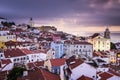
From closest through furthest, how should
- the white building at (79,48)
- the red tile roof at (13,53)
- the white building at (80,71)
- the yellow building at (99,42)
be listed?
the white building at (80,71) → the red tile roof at (13,53) → the white building at (79,48) → the yellow building at (99,42)

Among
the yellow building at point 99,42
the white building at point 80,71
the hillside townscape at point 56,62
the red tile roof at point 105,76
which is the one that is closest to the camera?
the hillside townscape at point 56,62

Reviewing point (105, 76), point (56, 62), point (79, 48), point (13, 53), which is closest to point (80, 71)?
point (105, 76)

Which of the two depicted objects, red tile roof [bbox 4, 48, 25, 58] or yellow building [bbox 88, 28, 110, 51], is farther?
yellow building [bbox 88, 28, 110, 51]

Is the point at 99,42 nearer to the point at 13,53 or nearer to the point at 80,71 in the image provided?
the point at 13,53

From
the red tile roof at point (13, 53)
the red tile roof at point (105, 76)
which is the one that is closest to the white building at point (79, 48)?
the red tile roof at point (13, 53)

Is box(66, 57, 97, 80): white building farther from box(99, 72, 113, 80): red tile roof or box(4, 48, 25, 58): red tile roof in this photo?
box(4, 48, 25, 58): red tile roof

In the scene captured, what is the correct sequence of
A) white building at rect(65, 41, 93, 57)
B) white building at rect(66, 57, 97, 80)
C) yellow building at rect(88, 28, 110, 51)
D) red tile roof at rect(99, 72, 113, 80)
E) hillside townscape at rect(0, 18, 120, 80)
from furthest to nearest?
yellow building at rect(88, 28, 110, 51)
white building at rect(65, 41, 93, 57)
red tile roof at rect(99, 72, 113, 80)
white building at rect(66, 57, 97, 80)
hillside townscape at rect(0, 18, 120, 80)

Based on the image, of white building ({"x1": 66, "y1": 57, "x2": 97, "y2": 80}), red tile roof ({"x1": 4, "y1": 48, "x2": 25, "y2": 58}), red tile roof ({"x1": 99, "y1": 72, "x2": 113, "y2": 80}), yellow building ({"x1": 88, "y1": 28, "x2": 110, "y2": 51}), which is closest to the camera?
white building ({"x1": 66, "y1": 57, "x2": 97, "y2": 80})

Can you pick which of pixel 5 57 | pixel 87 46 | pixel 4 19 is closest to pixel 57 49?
pixel 87 46

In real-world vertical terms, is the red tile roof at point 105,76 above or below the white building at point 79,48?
below

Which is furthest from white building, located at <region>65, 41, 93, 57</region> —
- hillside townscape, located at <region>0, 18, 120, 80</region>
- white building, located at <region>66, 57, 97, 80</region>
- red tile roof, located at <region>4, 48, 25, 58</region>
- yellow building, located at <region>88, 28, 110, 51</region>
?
white building, located at <region>66, 57, 97, 80</region>

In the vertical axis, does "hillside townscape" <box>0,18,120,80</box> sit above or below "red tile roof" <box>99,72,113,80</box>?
above

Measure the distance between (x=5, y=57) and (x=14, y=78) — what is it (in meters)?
15.3

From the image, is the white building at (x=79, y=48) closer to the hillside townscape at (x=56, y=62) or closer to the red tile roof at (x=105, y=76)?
the hillside townscape at (x=56, y=62)
